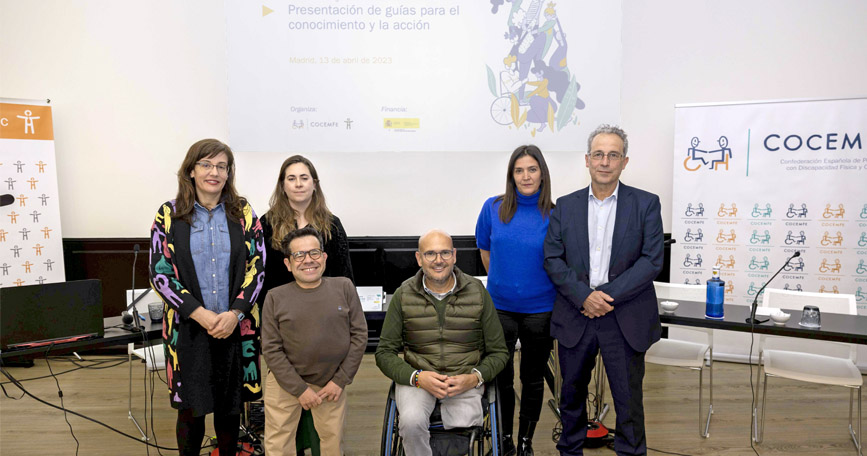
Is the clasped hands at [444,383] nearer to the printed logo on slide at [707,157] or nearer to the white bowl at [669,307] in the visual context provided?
the white bowl at [669,307]

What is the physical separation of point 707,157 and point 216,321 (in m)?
3.83

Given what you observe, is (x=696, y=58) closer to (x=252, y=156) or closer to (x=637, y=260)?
(x=637, y=260)

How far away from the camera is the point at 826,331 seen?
7.68 ft

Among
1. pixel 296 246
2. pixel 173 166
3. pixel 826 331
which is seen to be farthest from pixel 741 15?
pixel 173 166

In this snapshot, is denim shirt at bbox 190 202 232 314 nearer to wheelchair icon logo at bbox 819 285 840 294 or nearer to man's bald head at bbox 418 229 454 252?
man's bald head at bbox 418 229 454 252

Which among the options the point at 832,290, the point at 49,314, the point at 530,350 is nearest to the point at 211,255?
the point at 49,314

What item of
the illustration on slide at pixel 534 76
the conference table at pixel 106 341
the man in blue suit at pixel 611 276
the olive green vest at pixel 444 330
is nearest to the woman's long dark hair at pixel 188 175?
the conference table at pixel 106 341

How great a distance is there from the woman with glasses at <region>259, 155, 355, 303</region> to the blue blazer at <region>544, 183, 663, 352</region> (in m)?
1.01

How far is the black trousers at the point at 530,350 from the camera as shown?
235 centimetres

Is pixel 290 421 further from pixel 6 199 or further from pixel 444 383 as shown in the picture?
pixel 6 199

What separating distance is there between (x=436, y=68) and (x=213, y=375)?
2970mm

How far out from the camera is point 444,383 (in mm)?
2041

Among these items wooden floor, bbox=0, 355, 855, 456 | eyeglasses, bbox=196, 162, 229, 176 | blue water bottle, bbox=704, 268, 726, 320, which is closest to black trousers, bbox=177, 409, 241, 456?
wooden floor, bbox=0, 355, 855, 456

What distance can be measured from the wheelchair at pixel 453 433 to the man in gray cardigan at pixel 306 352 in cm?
28
